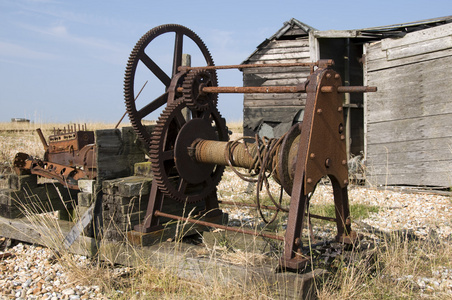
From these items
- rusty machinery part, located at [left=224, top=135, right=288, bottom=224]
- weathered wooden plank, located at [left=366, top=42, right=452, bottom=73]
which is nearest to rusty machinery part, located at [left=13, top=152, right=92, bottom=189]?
rusty machinery part, located at [left=224, top=135, right=288, bottom=224]

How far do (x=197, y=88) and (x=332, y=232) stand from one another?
2.60 metres

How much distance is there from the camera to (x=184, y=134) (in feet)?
13.9

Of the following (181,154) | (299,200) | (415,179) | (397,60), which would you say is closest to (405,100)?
(397,60)

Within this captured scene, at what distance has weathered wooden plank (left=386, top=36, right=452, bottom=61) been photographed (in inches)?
314

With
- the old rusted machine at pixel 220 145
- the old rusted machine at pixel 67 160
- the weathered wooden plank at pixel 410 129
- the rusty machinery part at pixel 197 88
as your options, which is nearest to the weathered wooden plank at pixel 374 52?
the weathered wooden plank at pixel 410 129

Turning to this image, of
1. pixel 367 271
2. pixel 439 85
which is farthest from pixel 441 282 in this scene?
pixel 439 85

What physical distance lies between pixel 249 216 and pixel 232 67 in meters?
2.71

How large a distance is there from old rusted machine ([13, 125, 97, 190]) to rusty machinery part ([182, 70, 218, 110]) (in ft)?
4.53

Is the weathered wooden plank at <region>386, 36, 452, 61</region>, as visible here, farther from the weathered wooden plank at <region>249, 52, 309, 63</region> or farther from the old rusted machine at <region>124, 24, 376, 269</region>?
the old rusted machine at <region>124, 24, 376, 269</region>

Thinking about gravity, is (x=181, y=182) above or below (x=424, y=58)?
below

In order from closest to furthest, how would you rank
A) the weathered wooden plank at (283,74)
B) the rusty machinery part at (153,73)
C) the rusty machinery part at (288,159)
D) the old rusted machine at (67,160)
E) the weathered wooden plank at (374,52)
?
the rusty machinery part at (288,159) < the rusty machinery part at (153,73) < the old rusted machine at (67,160) < the weathered wooden plank at (374,52) < the weathered wooden plank at (283,74)

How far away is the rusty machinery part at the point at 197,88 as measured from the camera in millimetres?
4228

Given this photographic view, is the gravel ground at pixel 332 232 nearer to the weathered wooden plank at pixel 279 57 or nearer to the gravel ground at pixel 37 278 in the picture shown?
the gravel ground at pixel 37 278

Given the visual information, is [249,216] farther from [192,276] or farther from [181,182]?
[192,276]
